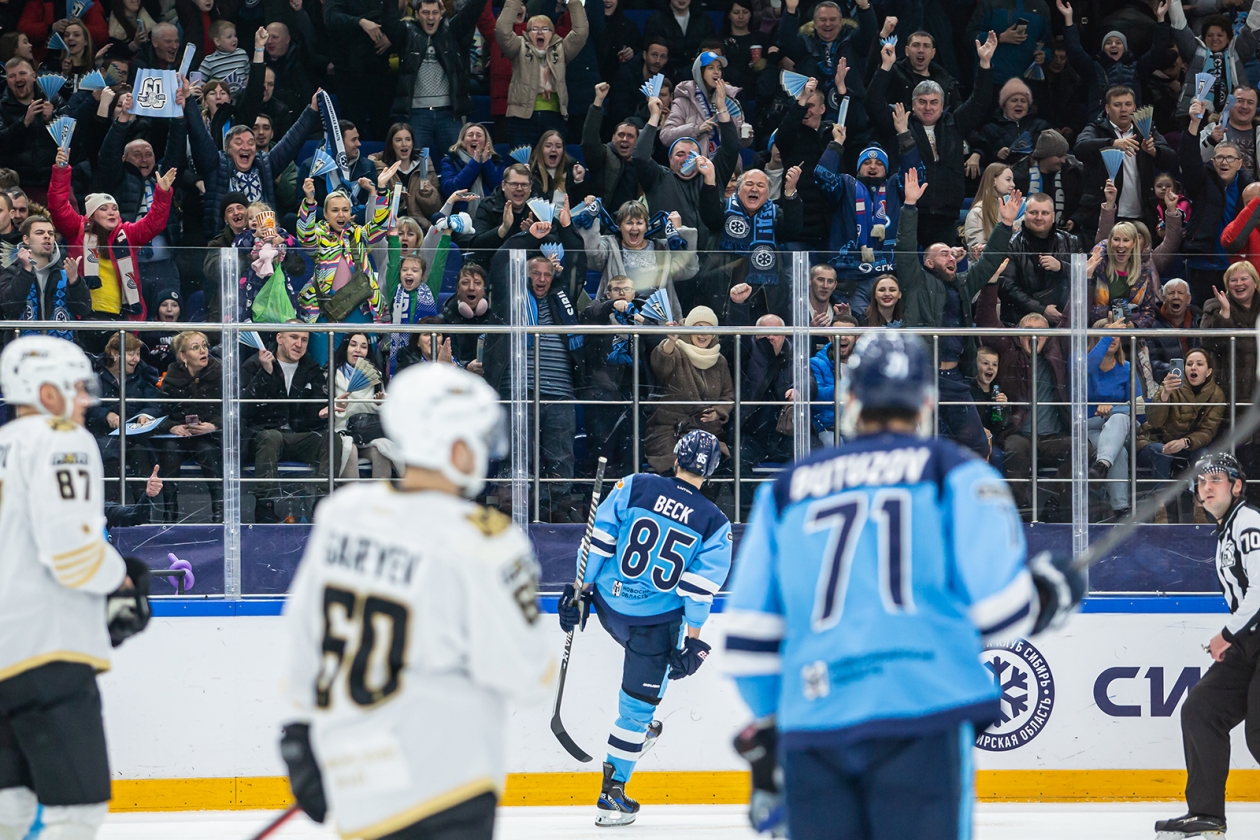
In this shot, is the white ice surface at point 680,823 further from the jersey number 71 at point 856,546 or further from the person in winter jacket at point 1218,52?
the person in winter jacket at point 1218,52

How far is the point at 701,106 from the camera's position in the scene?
9.04m

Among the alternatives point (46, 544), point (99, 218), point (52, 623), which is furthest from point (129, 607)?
point (99, 218)

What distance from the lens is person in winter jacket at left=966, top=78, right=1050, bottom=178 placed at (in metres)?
9.30

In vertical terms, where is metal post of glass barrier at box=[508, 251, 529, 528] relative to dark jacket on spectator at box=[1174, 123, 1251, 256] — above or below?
below

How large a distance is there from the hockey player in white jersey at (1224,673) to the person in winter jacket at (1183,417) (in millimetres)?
870

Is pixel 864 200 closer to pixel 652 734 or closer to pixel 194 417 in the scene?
pixel 652 734

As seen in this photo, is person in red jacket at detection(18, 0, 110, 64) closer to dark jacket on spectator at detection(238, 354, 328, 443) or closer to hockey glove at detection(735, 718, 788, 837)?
dark jacket on spectator at detection(238, 354, 328, 443)

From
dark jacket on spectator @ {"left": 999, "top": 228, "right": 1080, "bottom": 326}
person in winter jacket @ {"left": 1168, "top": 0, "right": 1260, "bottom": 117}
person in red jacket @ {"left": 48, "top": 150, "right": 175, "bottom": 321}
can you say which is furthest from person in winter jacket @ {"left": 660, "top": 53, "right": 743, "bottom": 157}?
person in winter jacket @ {"left": 1168, "top": 0, "right": 1260, "bottom": 117}

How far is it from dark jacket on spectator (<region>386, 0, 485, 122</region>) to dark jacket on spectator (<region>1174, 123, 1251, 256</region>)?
434 centimetres

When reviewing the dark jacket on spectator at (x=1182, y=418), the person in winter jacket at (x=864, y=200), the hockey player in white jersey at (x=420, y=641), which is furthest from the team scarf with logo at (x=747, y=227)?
the hockey player in white jersey at (x=420, y=641)

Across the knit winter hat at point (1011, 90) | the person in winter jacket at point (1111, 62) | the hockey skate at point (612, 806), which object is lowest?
the hockey skate at point (612, 806)

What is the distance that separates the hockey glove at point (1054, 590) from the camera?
115 inches

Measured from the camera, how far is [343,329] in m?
6.43

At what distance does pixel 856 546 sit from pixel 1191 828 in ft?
11.9
